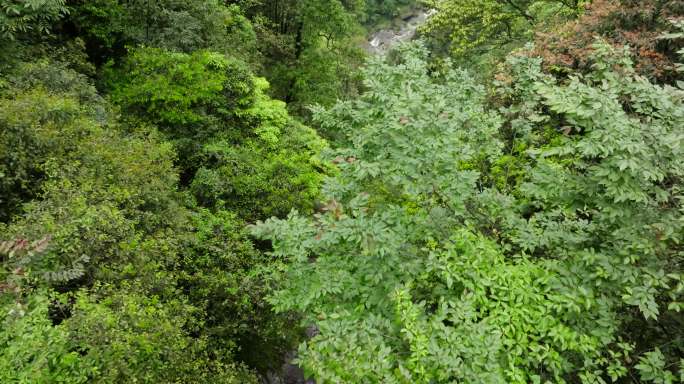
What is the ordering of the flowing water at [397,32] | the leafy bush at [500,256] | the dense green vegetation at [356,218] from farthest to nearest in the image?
the flowing water at [397,32]
the dense green vegetation at [356,218]
the leafy bush at [500,256]

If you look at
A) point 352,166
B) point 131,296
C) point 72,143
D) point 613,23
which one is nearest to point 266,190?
point 72,143

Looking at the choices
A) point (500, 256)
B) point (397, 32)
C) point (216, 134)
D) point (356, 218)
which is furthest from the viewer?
point (397, 32)

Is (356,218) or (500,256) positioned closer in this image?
(500,256)

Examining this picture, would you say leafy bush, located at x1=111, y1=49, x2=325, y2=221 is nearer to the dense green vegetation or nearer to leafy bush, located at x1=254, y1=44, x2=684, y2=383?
the dense green vegetation

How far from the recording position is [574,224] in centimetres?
512

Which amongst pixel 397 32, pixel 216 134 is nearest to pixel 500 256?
pixel 216 134

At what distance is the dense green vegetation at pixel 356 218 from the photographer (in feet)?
13.6

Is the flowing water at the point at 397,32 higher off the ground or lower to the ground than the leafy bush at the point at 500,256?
lower

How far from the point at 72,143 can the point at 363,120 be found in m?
5.38

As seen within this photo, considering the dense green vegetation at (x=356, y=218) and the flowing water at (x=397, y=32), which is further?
the flowing water at (x=397, y=32)

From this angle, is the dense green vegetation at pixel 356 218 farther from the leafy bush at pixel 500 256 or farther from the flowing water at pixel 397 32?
the flowing water at pixel 397 32

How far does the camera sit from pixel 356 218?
16.6 feet

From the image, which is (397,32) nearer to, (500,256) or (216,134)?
(216,134)

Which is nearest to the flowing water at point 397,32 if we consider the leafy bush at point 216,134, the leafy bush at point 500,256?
the leafy bush at point 216,134
